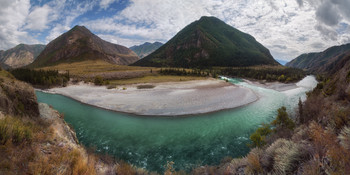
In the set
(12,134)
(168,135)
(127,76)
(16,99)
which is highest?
(127,76)

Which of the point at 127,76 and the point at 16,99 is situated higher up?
the point at 127,76

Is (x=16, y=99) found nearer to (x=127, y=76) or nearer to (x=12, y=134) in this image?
(x=12, y=134)

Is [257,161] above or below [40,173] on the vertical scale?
below

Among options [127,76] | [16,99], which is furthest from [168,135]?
[127,76]

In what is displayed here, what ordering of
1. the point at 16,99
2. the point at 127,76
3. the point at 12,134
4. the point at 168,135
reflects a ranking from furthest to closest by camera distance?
the point at 127,76
the point at 168,135
the point at 16,99
the point at 12,134

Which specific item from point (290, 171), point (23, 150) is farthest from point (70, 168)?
point (290, 171)

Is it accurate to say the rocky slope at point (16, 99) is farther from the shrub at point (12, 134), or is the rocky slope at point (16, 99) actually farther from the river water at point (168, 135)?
the river water at point (168, 135)

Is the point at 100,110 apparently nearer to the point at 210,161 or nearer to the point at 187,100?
the point at 187,100

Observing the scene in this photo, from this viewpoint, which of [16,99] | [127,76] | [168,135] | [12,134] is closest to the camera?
[12,134]
